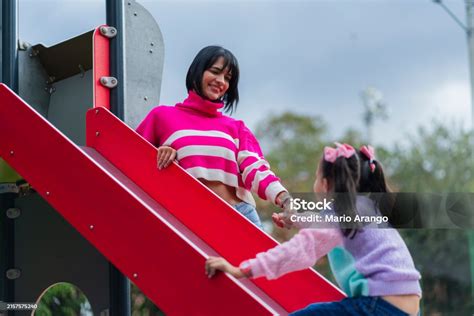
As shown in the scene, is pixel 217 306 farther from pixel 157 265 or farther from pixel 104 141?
pixel 104 141

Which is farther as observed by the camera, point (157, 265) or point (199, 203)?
point (199, 203)

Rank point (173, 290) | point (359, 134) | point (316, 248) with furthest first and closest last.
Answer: point (359, 134) < point (173, 290) < point (316, 248)

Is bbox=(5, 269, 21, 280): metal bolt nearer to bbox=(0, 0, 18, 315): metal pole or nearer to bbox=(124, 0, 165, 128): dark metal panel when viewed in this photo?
bbox=(0, 0, 18, 315): metal pole

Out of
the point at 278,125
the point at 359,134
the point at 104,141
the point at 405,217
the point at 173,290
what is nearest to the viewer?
the point at 173,290

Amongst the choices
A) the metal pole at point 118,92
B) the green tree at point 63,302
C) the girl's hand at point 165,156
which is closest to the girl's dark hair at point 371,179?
the girl's hand at point 165,156

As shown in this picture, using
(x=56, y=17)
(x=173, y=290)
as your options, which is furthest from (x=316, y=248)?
(x=56, y=17)

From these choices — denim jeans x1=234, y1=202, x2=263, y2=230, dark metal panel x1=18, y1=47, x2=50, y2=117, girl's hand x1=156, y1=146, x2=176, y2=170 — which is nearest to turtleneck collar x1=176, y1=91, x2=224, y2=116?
girl's hand x1=156, y1=146, x2=176, y2=170

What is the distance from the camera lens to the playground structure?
2031mm

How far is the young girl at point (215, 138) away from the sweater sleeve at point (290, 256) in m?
0.70

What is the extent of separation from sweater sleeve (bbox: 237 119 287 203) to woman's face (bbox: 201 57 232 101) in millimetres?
151

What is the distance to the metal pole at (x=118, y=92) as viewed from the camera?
278 centimetres

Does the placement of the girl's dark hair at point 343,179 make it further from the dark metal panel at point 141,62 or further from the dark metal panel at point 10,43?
the dark metal panel at point 10,43

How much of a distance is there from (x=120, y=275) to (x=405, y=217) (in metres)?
1.26

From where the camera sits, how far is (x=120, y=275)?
2.79 m
